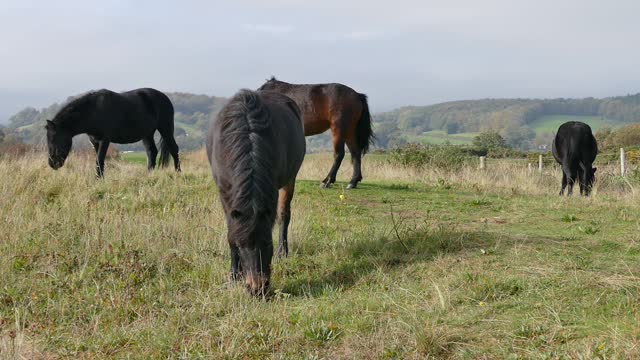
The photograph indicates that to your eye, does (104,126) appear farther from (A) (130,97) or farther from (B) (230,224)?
(B) (230,224)

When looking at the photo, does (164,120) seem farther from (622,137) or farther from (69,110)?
(622,137)

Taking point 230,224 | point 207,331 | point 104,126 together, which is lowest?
point 207,331

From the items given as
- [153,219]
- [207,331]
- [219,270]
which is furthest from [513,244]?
[153,219]

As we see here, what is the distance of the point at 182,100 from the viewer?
74.8 metres

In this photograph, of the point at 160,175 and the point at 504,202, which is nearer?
the point at 504,202

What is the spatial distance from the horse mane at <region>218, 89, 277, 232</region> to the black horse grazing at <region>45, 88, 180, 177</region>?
7393 millimetres

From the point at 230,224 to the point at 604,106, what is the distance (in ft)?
464

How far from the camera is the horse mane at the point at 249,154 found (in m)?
5.11

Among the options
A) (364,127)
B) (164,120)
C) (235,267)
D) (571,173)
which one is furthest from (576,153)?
(235,267)

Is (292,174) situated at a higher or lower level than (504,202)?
higher

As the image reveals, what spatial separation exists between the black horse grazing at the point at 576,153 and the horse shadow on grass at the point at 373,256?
859 cm

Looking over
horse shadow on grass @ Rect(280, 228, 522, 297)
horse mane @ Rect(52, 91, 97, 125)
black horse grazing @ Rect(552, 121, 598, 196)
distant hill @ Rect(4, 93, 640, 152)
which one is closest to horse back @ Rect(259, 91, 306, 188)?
horse shadow on grass @ Rect(280, 228, 522, 297)

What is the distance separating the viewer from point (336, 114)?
12336 millimetres

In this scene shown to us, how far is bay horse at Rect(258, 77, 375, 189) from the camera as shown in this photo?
12.3 metres
